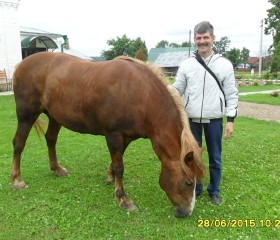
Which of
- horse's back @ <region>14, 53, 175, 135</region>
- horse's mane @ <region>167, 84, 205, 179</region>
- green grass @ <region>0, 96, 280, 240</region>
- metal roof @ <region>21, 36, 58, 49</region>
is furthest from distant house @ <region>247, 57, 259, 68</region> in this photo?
horse's mane @ <region>167, 84, 205, 179</region>

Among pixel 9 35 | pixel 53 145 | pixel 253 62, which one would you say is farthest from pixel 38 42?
pixel 253 62

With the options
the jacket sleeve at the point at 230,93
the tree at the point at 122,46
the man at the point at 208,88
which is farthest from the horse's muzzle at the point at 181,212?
the tree at the point at 122,46

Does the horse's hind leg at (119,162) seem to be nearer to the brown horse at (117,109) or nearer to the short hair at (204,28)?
the brown horse at (117,109)

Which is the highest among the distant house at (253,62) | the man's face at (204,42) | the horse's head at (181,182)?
the distant house at (253,62)

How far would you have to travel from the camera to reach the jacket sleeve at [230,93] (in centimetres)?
350

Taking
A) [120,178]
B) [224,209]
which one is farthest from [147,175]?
[224,209]

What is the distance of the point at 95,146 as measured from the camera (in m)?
6.61

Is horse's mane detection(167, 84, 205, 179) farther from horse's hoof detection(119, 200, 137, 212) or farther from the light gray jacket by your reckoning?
horse's hoof detection(119, 200, 137, 212)

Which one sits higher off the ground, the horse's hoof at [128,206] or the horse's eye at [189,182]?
the horse's eye at [189,182]

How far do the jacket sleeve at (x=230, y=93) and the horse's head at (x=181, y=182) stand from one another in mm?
864

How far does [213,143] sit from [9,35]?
17505mm

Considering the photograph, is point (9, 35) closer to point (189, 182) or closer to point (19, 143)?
point (19, 143)

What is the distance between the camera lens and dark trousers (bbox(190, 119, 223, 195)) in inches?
143
